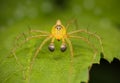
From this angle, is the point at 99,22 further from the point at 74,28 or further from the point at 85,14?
the point at 74,28

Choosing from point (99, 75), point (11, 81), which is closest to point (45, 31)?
point (99, 75)

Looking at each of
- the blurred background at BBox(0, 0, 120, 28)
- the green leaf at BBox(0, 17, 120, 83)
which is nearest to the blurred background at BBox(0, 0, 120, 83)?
the blurred background at BBox(0, 0, 120, 28)

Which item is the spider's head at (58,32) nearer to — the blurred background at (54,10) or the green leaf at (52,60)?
the green leaf at (52,60)

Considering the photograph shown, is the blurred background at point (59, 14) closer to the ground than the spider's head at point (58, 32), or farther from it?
farther from it

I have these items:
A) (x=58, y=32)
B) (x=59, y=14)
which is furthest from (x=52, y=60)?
(x=59, y=14)

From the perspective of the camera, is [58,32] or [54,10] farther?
[54,10]

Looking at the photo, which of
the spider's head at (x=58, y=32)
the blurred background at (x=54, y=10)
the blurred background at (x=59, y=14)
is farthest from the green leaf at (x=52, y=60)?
the blurred background at (x=54, y=10)

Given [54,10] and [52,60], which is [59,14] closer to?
[54,10]

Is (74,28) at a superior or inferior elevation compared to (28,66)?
superior
